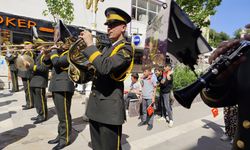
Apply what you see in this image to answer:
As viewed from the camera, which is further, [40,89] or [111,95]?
[40,89]

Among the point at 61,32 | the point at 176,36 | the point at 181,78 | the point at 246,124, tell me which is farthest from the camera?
the point at 181,78

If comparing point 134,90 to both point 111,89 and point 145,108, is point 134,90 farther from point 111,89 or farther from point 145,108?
point 111,89

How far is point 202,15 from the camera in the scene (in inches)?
651

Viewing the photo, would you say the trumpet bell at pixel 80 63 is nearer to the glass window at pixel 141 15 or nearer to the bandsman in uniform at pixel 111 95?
the bandsman in uniform at pixel 111 95

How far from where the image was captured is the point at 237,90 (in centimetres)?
157

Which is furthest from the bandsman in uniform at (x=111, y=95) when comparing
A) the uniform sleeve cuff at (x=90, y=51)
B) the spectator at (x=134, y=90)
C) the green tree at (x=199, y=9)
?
the green tree at (x=199, y=9)

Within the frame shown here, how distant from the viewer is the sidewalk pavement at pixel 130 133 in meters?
4.60

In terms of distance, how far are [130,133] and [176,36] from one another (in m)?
3.84

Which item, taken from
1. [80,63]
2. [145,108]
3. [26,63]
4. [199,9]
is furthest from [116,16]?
[199,9]

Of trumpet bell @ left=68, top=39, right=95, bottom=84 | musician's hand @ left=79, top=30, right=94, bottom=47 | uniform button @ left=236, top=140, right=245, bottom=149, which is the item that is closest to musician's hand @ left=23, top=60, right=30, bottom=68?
trumpet bell @ left=68, top=39, right=95, bottom=84

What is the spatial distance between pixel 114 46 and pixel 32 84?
3964 mm

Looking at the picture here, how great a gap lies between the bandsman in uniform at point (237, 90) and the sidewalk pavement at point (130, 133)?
312 cm

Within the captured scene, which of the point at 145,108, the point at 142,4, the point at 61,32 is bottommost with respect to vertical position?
the point at 145,108

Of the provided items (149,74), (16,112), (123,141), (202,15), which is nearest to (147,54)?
(123,141)
